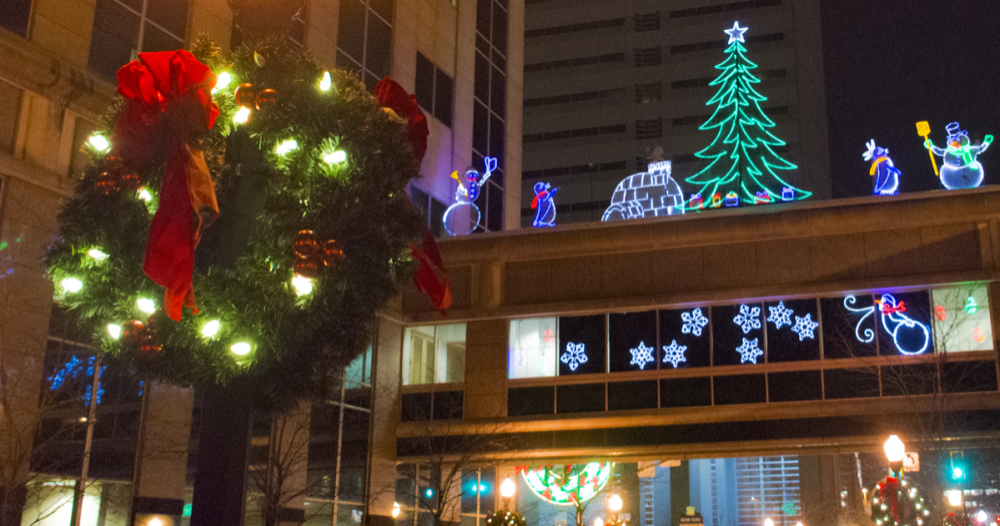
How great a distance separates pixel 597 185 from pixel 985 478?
6009 cm

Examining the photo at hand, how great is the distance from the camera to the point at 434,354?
30109mm

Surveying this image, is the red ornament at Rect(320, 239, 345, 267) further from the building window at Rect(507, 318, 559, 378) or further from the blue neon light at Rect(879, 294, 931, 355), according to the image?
the building window at Rect(507, 318, 559, 378)

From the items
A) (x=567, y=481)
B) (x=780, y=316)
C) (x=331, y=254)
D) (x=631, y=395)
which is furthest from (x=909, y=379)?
(x=331, y=254)

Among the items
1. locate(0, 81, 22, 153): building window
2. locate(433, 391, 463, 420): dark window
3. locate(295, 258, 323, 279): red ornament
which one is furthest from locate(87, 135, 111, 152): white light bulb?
locate(433, 391, 463, 420): dark window

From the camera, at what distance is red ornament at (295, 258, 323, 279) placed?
5.44m

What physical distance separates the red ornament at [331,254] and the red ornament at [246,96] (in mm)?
994

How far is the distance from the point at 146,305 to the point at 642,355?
22.4 meters

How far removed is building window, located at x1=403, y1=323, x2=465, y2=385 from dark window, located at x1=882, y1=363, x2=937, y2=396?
12110 mm

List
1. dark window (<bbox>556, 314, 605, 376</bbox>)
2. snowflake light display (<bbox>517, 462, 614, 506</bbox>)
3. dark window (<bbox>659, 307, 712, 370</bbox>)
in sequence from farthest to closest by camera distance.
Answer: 1. snowflake light display (<bbox>517, 462, 614, 506</bbox>)
2. dark window (<bbox>556, 314, 605, 376</bbox>)
3. dark window (<bbox>659, 307, 712, 370</bbox>)

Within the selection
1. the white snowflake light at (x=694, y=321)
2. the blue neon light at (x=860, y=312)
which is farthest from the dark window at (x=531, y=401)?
the blue neon light at (x=860, y=312)

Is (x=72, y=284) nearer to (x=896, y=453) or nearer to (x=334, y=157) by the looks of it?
(x=334, y=157)

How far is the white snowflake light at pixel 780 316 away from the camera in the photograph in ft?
85.4

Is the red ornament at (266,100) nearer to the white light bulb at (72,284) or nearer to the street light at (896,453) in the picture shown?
the white light bulb at (72,284)

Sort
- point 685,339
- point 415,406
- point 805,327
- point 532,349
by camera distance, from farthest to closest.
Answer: point 415,406 < point 532,349 < point 685,339 < point 805,327
